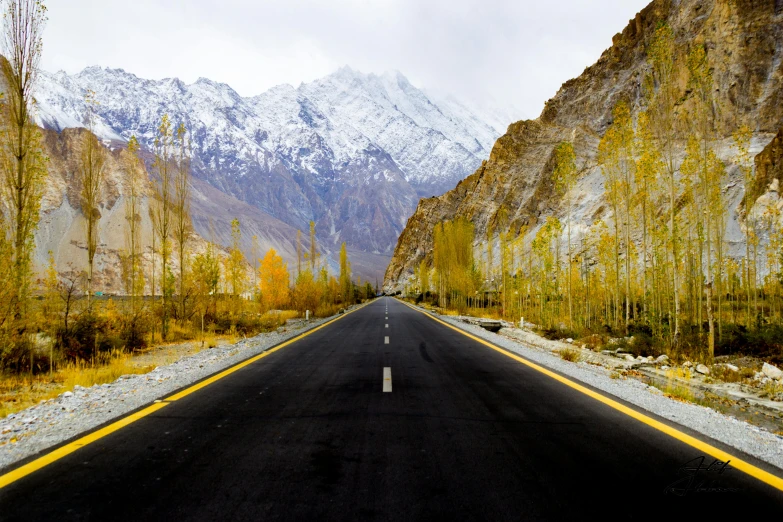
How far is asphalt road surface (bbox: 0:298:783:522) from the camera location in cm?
287

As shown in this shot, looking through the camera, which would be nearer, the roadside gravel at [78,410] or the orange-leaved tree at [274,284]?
the roadside gravel at [78,410]

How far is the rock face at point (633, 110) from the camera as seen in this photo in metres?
44.3

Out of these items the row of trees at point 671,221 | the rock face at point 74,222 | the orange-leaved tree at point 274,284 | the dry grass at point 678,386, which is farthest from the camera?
the rock face at point 74,222

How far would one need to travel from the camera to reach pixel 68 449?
157 inches

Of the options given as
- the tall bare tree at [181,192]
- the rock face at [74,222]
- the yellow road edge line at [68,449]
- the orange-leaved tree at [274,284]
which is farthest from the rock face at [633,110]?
the rock face at [74,222]

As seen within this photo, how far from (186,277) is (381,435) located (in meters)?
17.7

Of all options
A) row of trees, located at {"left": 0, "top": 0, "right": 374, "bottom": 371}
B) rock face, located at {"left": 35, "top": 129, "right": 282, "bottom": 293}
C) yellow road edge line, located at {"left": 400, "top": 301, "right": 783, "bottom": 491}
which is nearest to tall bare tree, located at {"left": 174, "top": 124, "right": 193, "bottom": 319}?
row of trees, located at {"left": 0, "top": 0, "right": 374, "bottom": 371}

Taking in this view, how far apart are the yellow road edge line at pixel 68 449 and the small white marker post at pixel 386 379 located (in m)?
3.23

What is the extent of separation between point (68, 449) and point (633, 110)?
66.8 meters

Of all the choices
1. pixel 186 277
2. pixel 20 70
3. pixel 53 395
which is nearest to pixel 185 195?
pixel 186 277

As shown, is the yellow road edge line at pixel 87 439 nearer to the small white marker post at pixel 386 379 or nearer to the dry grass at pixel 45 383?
the dry grass at pixel 45 383

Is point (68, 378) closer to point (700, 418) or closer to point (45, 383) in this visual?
point (45, 383)

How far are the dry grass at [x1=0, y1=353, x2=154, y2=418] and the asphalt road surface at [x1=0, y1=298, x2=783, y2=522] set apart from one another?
308cm

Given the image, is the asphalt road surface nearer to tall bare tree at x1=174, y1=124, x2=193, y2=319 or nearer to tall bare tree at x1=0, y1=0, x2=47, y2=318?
tall bare tree at x1=0, y1=0, x2=47, y2=318
